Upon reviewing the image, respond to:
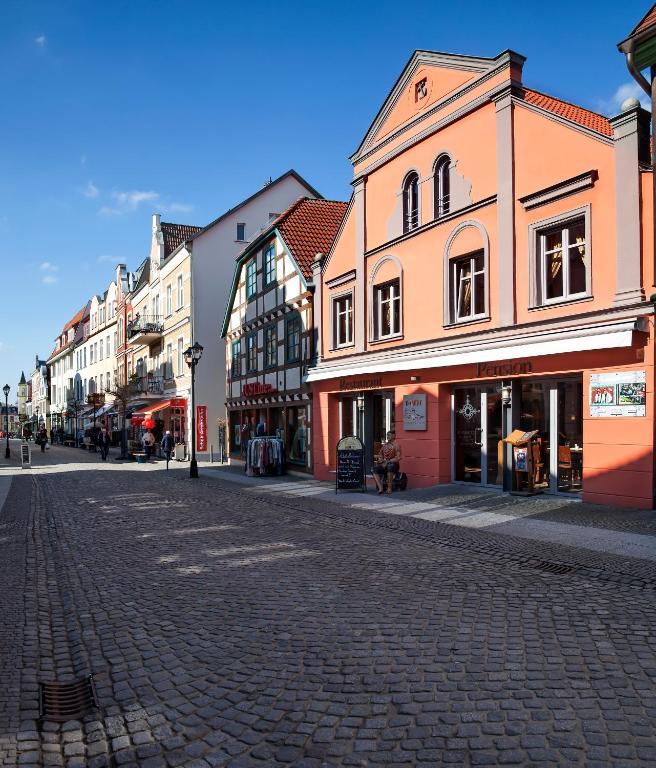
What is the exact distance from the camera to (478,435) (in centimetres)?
1603

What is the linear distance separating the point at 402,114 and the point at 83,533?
1322 cm

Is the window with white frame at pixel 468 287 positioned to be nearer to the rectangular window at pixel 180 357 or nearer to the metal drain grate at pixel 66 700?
the metal drain grate at pixel 66 700

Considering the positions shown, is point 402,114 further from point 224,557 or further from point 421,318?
point 224,557

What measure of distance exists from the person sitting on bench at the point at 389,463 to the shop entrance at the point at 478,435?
140 cm

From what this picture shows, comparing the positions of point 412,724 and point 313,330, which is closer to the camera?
point 412,724

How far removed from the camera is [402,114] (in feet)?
60.7

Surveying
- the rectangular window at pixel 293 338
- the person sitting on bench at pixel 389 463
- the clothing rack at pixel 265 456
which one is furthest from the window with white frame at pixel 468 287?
the clothing rack at pixel 265 456

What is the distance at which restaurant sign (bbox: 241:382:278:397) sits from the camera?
26531mm

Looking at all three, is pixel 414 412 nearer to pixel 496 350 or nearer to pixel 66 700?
pixel 496 350

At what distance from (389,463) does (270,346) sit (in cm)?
1132

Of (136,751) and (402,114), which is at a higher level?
(402,114)

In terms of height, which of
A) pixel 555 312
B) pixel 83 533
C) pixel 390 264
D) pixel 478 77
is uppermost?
pixel 478 77

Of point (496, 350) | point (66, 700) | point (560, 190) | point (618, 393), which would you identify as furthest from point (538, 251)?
point (66, 700)

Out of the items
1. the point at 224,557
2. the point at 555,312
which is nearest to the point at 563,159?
the point at 555,312
